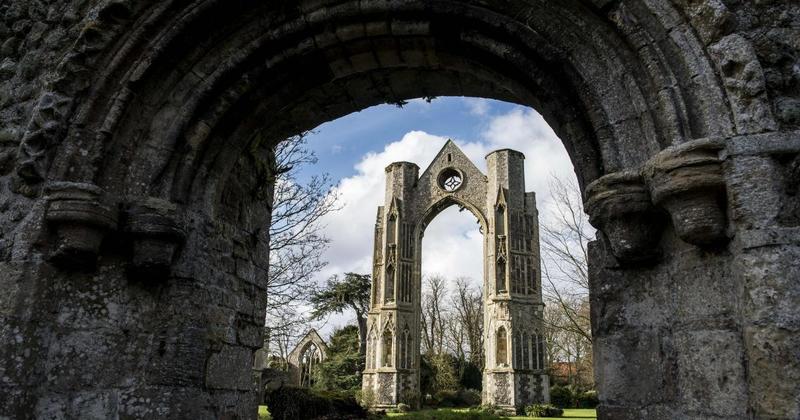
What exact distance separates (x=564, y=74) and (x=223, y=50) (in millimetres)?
2139

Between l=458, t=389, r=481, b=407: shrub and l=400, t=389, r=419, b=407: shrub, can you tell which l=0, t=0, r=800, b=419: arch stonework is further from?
l=458, t=389, r=481, b=407: shrub

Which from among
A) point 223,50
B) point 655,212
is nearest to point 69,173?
point 223,50

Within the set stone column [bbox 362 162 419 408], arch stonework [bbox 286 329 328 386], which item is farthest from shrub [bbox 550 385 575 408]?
arch stonework [bbox 286 329 328 386]

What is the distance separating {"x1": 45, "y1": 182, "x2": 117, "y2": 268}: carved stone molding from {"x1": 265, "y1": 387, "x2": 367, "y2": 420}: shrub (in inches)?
360

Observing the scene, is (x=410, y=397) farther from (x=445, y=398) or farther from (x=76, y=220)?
(x=76, y=220)

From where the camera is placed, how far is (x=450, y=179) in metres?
28.2

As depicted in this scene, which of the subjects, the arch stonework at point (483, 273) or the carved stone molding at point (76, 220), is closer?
the carved stone molding at point (76, 220)

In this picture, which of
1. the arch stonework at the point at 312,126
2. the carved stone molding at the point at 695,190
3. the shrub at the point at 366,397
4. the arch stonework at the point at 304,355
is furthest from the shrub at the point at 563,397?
the carved stone molding at the point at 695,190

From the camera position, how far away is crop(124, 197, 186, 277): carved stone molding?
10.7 ft

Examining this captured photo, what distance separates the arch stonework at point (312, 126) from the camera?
7.57ft

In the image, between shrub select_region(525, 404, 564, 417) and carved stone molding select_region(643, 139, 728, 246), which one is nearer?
carved stone molding select_region(643, 139, 728, 246)

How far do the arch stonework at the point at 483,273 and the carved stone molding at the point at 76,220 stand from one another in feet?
67.5

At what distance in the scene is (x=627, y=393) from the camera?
8.47 ft

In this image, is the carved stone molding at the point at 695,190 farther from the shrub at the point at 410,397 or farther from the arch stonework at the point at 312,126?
the shrub at the point at 410,397
